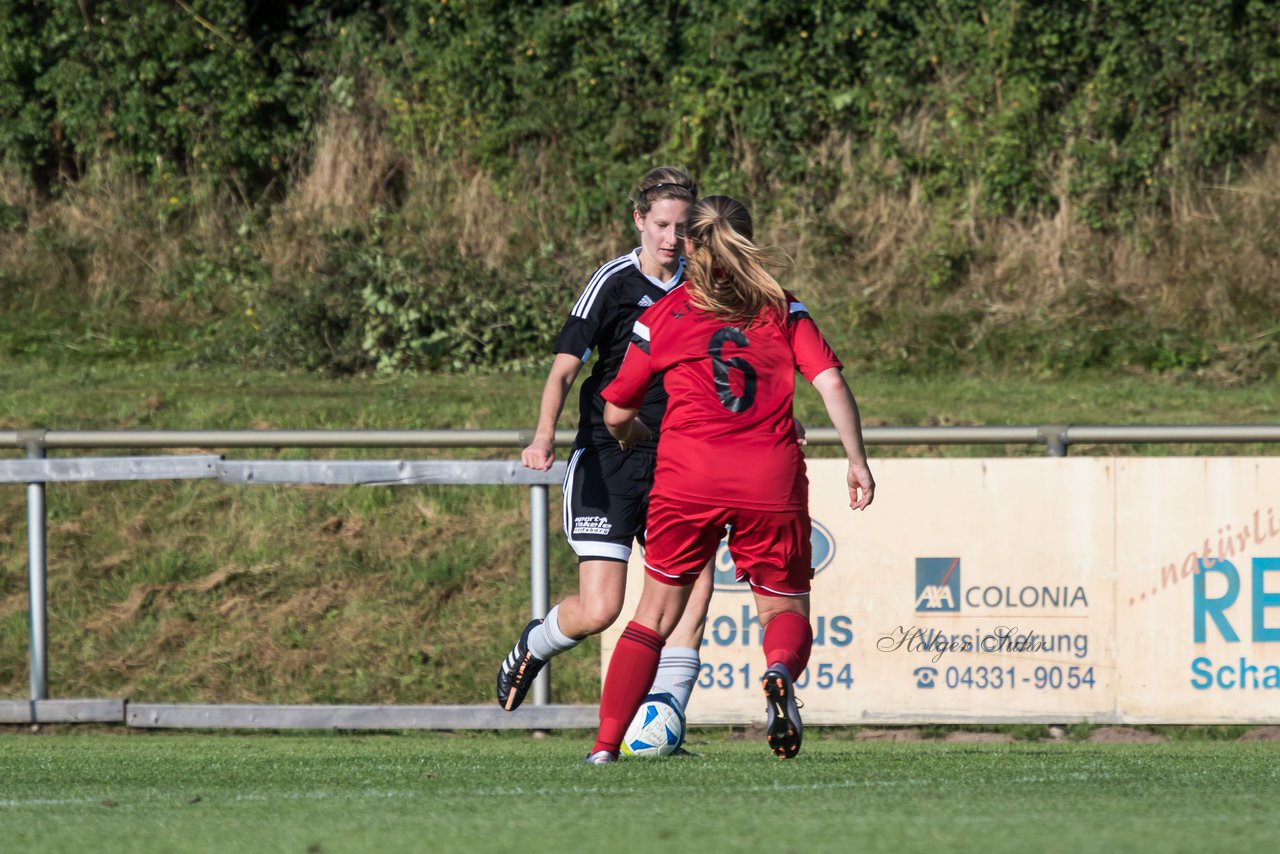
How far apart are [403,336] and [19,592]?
4.28m

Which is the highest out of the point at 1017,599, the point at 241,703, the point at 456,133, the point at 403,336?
the point at 456,133

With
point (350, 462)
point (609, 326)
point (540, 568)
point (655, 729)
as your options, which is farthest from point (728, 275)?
point (350, 462)

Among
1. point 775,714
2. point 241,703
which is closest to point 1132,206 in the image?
point 241,703

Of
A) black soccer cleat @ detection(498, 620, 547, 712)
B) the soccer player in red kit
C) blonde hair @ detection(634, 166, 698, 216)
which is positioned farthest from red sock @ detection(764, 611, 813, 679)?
blonde hair @ detection(634, 166, 698, 216)

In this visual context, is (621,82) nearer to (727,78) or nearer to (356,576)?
(727,78)

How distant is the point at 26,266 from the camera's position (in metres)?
14.6

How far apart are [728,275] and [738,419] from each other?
17.7 inches

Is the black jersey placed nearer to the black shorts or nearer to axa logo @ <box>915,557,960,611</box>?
the black shorts

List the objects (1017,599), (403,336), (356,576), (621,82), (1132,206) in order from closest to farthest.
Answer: (1017,599)
(356,576)
(403,336)
(1132,206)
(621,82)

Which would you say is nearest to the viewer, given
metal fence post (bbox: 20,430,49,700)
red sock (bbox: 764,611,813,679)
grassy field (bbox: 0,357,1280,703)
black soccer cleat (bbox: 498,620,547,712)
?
red sock (bbox: 764,611,813,679)

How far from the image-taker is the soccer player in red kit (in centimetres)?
507

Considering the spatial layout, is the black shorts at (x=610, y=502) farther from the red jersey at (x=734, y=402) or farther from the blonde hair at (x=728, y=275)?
the blonde hair at (x=728, y=275)

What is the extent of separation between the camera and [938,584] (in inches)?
292

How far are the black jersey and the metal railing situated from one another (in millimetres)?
1584
